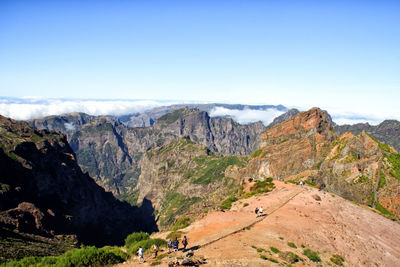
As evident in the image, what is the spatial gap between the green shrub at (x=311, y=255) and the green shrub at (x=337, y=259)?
126 inches

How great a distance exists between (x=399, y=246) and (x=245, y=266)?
49.6 meters

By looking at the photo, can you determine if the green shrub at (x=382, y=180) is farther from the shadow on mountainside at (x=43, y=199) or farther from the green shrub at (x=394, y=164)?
the shadow on mountainside at (x=43, y=199)

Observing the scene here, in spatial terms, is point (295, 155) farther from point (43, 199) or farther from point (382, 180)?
point (43, 199)

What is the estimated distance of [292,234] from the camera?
54469 mm

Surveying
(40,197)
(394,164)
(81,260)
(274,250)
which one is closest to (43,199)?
(40,197)

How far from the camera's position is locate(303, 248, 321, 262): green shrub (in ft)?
151

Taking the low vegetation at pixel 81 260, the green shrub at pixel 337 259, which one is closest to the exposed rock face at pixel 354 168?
the green shrub at pixel 337 259

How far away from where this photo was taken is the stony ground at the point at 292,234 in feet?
142

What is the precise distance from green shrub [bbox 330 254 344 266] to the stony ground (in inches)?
32.8

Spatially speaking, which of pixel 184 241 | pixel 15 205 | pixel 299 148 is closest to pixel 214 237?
pixel 184 241

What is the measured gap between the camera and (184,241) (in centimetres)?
4297

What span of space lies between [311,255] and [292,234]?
25.2 ft

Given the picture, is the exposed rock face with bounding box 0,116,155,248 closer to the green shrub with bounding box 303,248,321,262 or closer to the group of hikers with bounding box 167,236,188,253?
the group of hikers with bounding box 167,236,188,253

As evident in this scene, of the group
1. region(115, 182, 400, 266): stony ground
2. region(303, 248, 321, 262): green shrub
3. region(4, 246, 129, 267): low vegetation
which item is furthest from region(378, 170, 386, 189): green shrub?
region(4, 246, 129, 267): low vegetation
